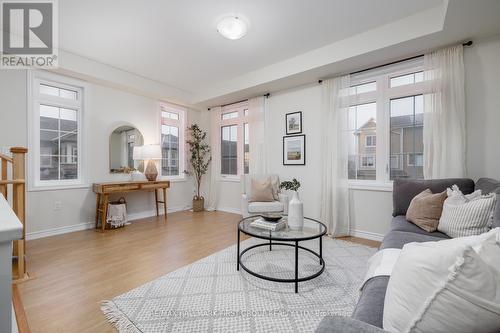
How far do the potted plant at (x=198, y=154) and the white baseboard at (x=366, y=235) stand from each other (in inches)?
123

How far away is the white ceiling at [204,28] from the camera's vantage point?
2.40m

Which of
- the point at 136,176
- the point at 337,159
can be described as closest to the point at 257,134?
the point at 337,159

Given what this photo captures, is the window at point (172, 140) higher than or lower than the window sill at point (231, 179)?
higher

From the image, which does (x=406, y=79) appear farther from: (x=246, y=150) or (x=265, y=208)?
(x=246, y=150)

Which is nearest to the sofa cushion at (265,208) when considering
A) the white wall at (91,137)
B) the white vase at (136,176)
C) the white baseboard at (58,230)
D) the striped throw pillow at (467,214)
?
the striped throw pillow at (467,214)

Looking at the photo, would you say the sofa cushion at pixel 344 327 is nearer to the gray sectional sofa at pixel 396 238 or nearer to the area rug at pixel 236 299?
the gray sectional sofa at pixel 396 238

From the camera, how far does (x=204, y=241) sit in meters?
3.16

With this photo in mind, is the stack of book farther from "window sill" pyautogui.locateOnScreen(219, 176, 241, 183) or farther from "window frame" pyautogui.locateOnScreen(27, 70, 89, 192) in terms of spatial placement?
"window frame" pyautogui.locateOnScreen(27, 70, 89, 192)

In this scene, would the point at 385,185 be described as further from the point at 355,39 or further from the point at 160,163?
the point at 160,163

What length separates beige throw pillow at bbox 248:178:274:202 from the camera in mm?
3742

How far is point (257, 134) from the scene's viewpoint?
4.49m

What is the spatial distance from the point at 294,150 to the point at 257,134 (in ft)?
2.68

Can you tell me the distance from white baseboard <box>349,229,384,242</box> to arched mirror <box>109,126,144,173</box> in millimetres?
3919

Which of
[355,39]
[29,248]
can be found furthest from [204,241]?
[355,39]
